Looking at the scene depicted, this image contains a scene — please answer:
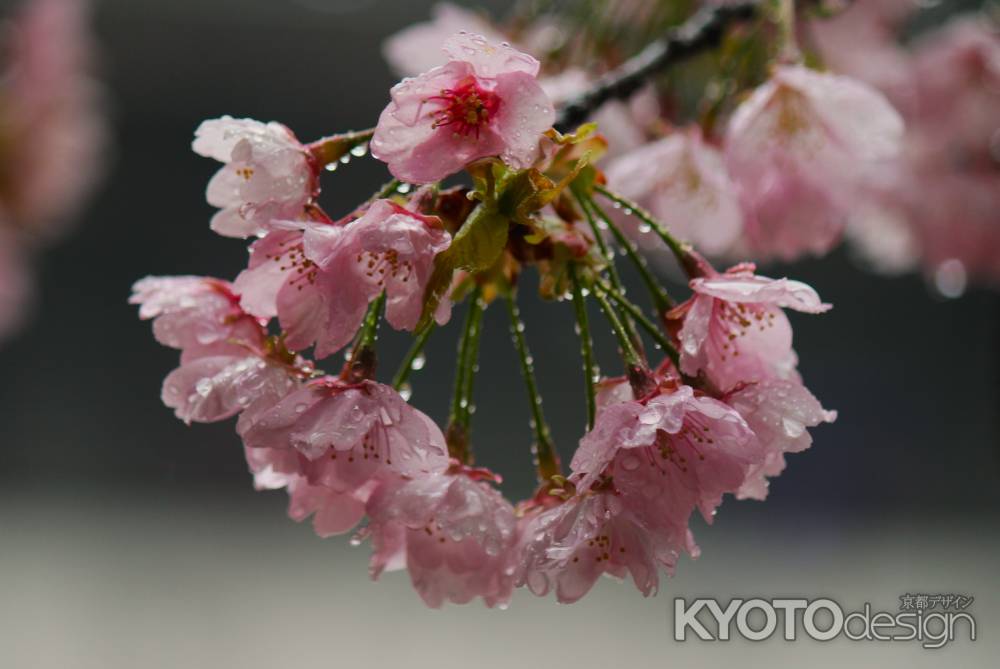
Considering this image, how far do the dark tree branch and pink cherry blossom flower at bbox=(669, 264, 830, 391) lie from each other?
5.2 inches

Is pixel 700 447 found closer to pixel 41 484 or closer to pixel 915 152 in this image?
pixel 915 152

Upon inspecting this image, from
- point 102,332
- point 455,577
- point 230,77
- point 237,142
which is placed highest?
point 230,77

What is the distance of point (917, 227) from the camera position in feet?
3.09

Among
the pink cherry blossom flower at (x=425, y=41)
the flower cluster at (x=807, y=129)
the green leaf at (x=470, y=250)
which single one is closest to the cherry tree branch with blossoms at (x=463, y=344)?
the green leaf at (x=470, y=250)

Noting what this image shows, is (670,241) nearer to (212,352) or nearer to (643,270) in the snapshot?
(643,270)

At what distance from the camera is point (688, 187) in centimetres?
65

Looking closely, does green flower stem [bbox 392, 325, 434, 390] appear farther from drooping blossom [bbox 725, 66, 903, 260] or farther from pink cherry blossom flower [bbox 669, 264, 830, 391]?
drooping blossom [bbox 725, 66, 903, 260]

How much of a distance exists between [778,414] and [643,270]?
10 centimetres

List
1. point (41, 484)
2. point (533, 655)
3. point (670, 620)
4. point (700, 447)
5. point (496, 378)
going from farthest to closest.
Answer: point (41, 484)
point (496, 378)
point (533, 655)
point (670, 620)
point (700, 447)

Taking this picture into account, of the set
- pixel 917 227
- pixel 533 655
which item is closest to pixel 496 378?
pixel 533 655

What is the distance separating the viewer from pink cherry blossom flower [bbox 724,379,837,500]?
383 millimetres

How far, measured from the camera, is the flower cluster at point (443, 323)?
37 cm

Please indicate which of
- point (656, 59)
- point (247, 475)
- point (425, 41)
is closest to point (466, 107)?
point (656, 59)

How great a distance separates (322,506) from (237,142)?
166 millimetres
